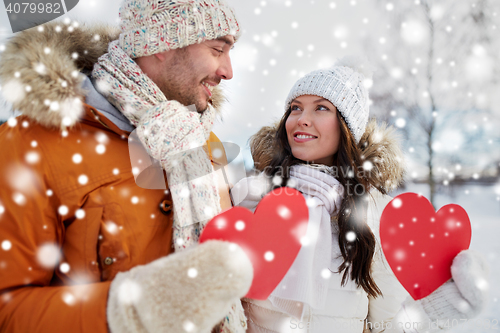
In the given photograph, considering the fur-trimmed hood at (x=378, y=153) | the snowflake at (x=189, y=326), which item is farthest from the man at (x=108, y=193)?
the fur-trimmed hood at (x=378, y=153)

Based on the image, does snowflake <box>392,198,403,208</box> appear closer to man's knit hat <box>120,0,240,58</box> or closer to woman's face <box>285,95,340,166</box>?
woman's face <box>285,95,340,166</box>

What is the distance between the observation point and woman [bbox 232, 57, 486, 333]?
1.29 m

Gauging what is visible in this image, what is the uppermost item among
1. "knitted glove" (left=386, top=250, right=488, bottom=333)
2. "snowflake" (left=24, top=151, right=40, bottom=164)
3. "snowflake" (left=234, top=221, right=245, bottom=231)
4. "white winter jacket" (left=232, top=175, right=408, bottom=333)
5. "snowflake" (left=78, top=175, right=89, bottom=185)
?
"snowflake" (left=24, top=151, right=40, bottom=164)

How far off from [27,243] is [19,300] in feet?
0.61

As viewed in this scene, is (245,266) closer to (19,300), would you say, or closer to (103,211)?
(103,211)

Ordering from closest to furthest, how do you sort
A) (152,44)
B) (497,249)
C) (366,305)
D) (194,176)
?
(194,176)
(152,44)
(366,305)
(497,249)

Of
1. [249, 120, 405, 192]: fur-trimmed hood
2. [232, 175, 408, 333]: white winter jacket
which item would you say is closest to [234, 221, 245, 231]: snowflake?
[232, 175, 408, 333]: white winter jacket

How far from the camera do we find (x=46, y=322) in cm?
87

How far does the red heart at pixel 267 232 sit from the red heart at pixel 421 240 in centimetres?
50

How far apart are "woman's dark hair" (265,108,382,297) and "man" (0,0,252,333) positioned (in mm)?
733

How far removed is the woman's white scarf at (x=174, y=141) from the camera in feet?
3.72

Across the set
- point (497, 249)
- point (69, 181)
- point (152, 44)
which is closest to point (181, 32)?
point (152, 44)

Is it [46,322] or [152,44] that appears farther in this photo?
[152,44]

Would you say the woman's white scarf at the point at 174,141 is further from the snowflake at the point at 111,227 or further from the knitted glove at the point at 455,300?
the knitted glove at the point at 455,300
